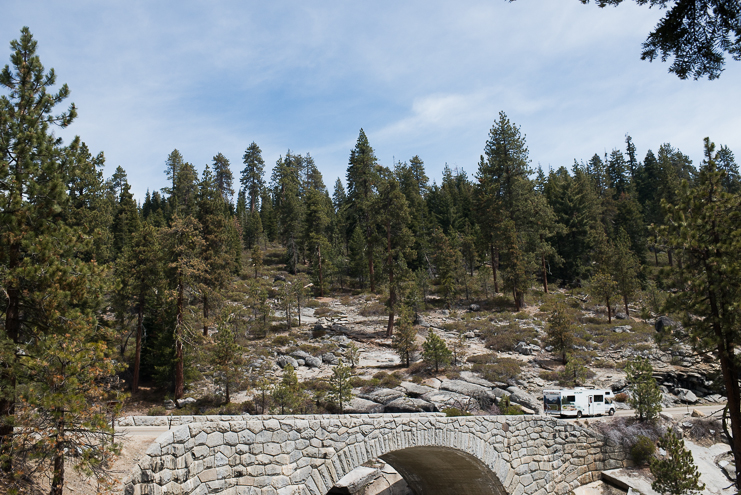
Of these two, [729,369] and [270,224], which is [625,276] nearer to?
[729,369]

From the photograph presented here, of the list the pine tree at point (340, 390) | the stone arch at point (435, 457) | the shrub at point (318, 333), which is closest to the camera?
the stone arch at point (435, 457)

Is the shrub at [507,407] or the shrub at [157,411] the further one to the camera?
the shrub at [157,411]

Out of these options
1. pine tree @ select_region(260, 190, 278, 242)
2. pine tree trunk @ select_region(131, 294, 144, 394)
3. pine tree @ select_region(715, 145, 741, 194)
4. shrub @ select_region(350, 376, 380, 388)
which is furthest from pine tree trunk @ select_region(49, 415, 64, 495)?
pine tree @ select_region(715, 145, 741, 194)

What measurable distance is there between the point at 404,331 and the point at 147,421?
17812 mm

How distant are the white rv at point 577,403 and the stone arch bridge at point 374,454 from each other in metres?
3.71

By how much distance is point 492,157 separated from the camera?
46.2 metres

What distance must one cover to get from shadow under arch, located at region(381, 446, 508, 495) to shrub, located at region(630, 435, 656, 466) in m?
5.87

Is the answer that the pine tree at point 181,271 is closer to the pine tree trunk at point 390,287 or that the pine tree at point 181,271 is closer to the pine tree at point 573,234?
the pine tree trunk at point 390,287

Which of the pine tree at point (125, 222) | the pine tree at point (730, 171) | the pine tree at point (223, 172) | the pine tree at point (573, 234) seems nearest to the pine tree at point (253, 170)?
the pine tree at point (223, 172)

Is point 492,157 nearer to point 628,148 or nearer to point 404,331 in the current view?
point 404,331

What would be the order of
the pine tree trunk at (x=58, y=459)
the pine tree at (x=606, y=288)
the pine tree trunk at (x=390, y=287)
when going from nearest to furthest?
the pine tree trunk at (x=58, y=459) < the pine tree trunk at (x=390, y=287) < the pine tree at (x=606, y=288)

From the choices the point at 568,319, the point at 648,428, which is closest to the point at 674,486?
the point at 648,428

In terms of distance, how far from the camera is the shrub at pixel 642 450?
16391mm

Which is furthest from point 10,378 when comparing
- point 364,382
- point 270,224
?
point 270,224
